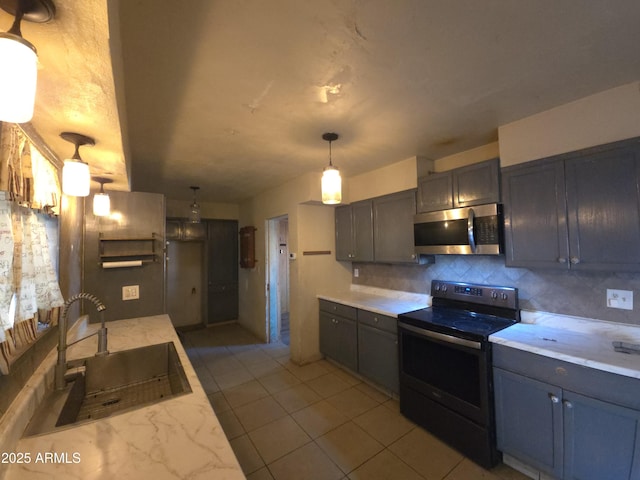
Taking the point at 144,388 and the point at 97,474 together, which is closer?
the point at 97,474

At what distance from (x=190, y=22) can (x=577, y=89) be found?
2128mm

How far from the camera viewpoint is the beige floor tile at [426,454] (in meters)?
1.79

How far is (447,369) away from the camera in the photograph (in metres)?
2.05

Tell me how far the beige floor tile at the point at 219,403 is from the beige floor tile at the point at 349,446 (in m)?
0.97

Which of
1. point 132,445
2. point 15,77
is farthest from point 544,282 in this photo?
point 15,77

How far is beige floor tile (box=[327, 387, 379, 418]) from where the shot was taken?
2418mm

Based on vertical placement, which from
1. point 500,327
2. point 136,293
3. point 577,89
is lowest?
point 500,327

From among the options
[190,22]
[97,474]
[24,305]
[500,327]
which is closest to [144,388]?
[24,305]

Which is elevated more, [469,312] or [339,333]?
[469,312]

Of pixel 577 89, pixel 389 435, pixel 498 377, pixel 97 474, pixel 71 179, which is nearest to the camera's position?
pixel 97 474

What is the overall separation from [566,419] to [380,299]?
71.4 inches

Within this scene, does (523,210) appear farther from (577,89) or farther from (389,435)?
(389,435)

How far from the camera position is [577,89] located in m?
1.59

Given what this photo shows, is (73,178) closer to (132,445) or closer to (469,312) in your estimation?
(132,445)
